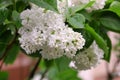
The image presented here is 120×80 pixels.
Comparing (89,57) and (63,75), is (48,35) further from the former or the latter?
(63,75)

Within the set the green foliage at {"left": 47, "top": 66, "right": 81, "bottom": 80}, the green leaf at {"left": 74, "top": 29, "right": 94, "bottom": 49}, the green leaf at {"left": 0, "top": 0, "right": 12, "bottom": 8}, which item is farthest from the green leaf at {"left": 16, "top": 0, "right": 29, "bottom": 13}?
the green foliage at {"left": 47, "top": 66, "right": 81, "bottom": 80}

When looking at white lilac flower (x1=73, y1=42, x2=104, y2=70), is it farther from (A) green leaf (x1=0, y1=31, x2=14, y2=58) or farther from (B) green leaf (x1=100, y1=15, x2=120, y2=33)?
(A) green leaf (x1=0, y1=31, x2=14, y2=58)

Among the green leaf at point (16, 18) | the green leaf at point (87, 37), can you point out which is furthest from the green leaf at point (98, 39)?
the green leaf at point (16, 18)

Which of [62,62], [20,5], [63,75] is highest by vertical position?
[20,5]

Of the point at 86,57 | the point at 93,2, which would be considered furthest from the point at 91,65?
the point at 93,2

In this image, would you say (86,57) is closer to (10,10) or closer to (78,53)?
(78,53)

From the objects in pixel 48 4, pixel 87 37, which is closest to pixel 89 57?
pixel 87 37
